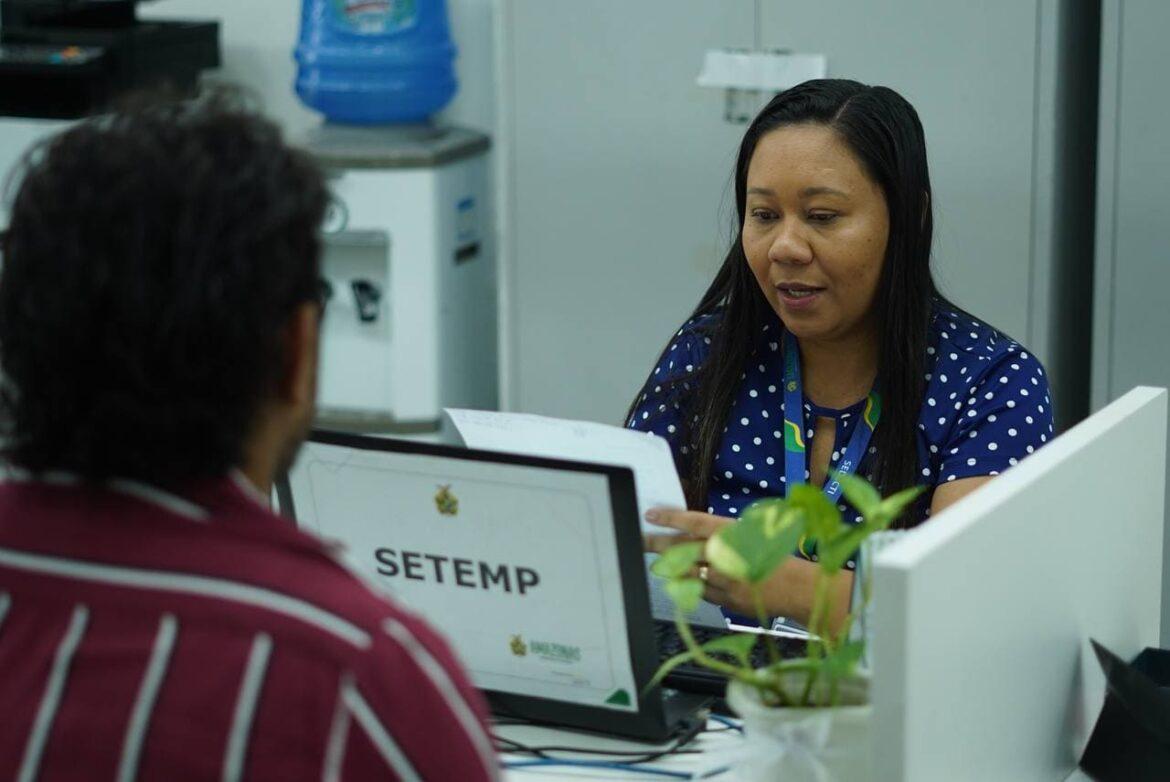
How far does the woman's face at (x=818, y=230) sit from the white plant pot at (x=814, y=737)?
2.57 ft

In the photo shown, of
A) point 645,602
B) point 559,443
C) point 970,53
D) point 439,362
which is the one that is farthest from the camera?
point 439,362

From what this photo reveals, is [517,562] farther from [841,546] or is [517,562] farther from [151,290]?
[151,290]

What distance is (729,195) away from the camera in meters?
3.14

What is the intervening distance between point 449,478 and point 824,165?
2.36 ft

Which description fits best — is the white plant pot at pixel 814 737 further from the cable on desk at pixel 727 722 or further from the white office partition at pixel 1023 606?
the cable on desk at pixel 727 722

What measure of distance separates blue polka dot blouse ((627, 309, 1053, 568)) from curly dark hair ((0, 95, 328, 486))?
3.88 feet

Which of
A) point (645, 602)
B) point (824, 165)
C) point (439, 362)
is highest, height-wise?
point (824, 165)

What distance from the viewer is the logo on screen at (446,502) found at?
1470 mm

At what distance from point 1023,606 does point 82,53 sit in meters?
2.67

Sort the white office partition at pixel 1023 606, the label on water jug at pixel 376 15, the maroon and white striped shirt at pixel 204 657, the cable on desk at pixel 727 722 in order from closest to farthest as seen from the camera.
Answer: the maroon and white striped shirt at pixel 204 657, the white office partition at pixel 1023 606, the cable on desk at pixel 727 722, the label on water jug at pixel 376 15

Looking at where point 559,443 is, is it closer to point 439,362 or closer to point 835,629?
point 835,629

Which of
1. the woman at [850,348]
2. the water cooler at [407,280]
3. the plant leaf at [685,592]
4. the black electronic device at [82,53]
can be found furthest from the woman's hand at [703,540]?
the black electronic device at [82,53]

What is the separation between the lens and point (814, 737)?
1.25m

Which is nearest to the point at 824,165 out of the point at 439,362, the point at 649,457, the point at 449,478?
the point at 649,457
